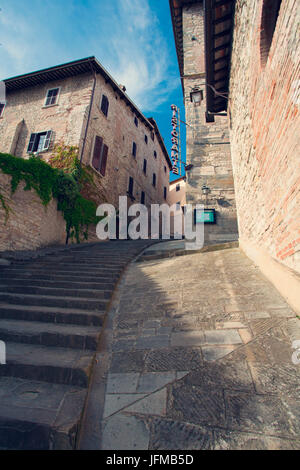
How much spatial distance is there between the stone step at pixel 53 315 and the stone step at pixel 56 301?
0.11 m

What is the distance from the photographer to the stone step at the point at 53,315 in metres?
3.01

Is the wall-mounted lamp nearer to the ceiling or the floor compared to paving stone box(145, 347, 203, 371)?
nearer to the ceiling

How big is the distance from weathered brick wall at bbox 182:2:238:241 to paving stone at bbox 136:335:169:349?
6782mm

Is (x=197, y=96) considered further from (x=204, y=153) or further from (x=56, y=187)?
(x=56, y=187)

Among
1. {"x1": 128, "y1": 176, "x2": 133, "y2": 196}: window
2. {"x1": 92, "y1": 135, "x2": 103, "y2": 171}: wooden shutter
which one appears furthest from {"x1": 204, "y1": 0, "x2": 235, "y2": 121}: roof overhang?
{"x1": 128, "y1": 176, "x2": 133, "y2": 196}: window

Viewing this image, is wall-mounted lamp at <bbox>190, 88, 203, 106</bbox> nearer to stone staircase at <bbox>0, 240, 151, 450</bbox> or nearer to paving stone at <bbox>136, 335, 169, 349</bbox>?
stone staircase at <bbox>0, 240, 151, 450</bbox>

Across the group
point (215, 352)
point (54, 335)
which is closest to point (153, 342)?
point (215, 352)

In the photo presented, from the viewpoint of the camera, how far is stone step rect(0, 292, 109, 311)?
3428mm

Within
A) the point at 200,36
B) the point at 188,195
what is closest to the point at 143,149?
the point at 200,36

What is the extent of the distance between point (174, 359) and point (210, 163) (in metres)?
9.15

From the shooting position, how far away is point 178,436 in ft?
4.73

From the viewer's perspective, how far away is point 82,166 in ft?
38.4
